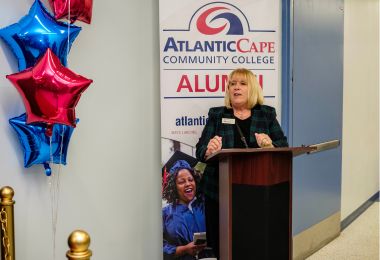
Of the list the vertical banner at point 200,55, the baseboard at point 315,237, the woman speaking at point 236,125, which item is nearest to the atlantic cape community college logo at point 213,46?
the vertical banner at point 200,55

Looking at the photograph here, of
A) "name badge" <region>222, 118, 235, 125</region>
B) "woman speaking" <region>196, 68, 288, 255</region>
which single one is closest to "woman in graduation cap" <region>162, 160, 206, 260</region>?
"woman speaking" <region>196, 68, 288, 255</region>

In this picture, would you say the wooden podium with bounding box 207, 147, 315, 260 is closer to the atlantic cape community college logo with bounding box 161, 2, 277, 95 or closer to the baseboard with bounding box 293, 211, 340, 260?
the atlantic cape community college logo with bounding box 161, 2, 277, 95

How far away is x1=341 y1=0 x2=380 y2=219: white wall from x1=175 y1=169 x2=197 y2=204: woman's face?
86.1 inches

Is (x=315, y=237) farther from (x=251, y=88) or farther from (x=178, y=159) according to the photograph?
(x=251, y=88)

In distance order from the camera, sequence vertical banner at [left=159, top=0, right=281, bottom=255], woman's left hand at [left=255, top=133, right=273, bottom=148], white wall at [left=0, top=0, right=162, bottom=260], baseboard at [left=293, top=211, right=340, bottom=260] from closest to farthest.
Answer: white wall at [left=0, top=0, right=162, bottom=260]
woman's left hand at [left=255, top=133, right=273, bottom=148]
vertical banner at [left=159, top=0, right=281, bottom=255]
baseboard at [left=293, top=211, right=340, bottom=260]

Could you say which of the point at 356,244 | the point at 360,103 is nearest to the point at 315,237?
the point at 356,244

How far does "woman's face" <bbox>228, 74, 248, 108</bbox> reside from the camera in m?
2.57

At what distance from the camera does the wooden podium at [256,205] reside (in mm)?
1897

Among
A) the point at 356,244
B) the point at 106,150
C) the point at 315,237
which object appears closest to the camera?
the point at 106,150

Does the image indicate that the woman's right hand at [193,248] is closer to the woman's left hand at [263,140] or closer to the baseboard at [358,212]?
the woman's left hand at [263,140]

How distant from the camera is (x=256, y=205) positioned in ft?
6.27

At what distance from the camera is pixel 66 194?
2330mm

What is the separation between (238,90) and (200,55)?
42 centimetres

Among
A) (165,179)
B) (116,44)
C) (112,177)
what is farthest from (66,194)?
(116,44)
